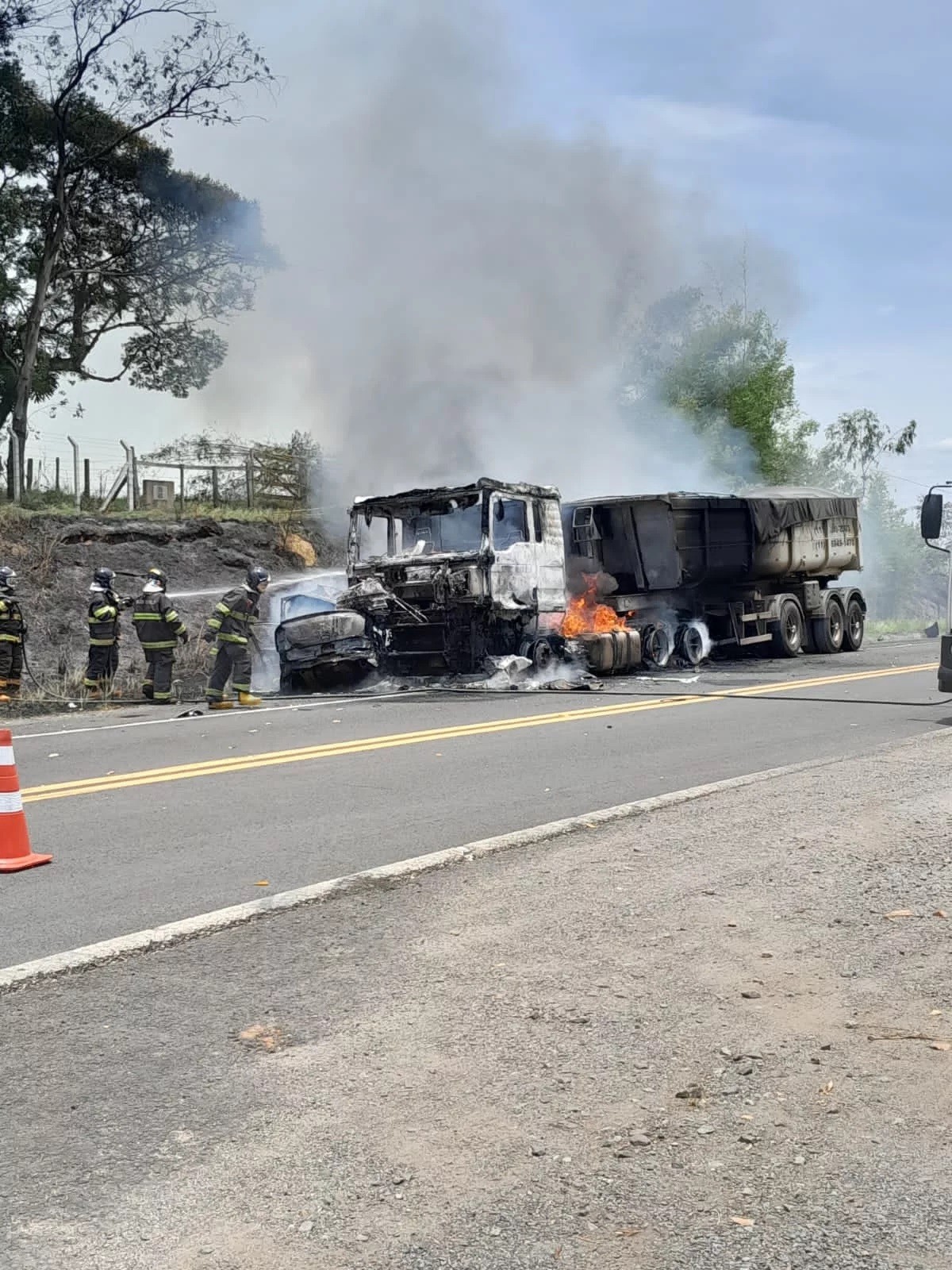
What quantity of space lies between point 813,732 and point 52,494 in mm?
19209

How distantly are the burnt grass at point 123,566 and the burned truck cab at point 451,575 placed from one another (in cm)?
301

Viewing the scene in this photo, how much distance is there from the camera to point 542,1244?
277 centimetres

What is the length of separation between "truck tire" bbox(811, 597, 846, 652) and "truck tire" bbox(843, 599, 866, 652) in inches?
13.6

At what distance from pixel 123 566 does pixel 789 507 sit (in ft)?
39.7

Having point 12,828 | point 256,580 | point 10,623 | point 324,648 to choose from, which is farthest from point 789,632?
point 12,828

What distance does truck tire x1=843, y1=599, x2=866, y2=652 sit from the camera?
24.0 m

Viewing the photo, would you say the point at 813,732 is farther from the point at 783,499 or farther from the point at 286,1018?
the point at 783,499

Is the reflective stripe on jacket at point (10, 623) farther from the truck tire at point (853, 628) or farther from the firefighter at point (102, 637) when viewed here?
the truck tire at point (853, 628)

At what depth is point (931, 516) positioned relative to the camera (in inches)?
410

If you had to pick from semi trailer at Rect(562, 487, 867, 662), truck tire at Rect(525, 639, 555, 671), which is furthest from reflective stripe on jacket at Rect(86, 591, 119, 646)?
semi trailer at Rect(562, 487, 867, 662)

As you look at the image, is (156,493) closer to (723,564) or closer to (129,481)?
(129,481)

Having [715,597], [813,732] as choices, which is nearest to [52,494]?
[715,597]

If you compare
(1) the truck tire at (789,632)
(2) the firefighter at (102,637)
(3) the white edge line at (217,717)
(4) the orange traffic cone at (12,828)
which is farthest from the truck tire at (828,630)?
(4) the orange traffic cone at (12,828)

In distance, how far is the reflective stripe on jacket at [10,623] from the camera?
51.2 feet
